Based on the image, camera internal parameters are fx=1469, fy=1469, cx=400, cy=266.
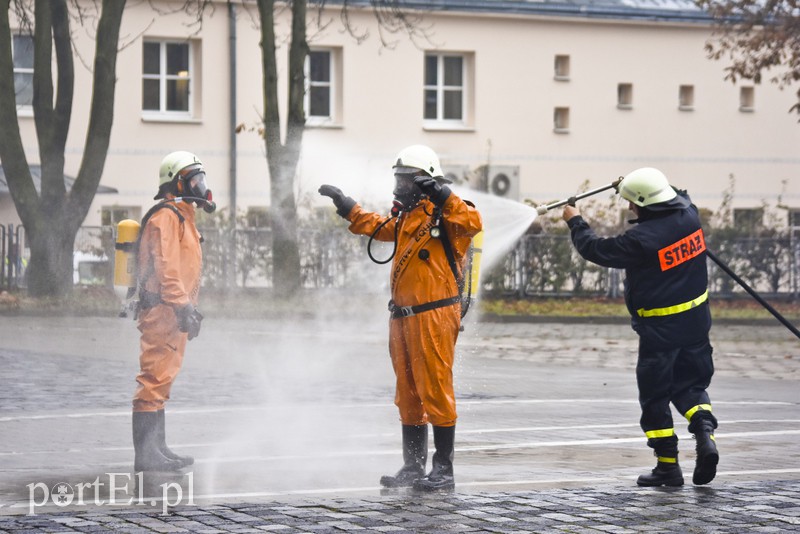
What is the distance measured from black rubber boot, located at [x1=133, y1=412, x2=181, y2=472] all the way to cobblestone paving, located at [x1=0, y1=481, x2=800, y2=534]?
60.9 inches

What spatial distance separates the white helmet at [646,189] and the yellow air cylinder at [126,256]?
2912 mm

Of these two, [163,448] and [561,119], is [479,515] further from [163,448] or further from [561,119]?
[561,119]

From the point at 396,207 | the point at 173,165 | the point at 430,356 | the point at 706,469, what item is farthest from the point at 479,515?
the point at 173,165

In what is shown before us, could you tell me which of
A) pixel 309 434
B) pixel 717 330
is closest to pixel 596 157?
pixel 717 330

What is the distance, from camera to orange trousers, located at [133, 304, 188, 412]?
8539 millimetres

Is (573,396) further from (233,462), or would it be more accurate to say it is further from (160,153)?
(160,153)

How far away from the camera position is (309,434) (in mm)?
10133

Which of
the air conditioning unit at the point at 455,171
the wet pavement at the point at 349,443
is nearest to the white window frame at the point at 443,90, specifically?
the air conditioning unit at the point at 455,171

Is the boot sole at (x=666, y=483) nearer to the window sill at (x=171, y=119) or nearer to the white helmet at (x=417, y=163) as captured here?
the white helmet at (x=417, y=163)

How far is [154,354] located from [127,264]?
595mm

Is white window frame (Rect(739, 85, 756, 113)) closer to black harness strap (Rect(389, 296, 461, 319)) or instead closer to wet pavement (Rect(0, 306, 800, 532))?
wet pavement (Rect(0, 306, 800, 532))

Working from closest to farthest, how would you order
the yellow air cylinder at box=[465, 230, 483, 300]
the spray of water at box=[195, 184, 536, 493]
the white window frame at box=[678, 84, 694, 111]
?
the yellow air cylinder at box=[465, 230, 483, 300] → the spray of water at box=[195, 184, 536, 493] → the white window frame at box=[678, 84, 694, 111]

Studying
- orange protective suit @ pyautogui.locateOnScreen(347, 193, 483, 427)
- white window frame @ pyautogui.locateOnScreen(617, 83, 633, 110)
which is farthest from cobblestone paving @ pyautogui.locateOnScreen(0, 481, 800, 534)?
white window frame @ pyautogui.locateOnScreen(617, 83, 633, 110)

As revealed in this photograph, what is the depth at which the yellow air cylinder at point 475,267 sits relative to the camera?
27.2ft
